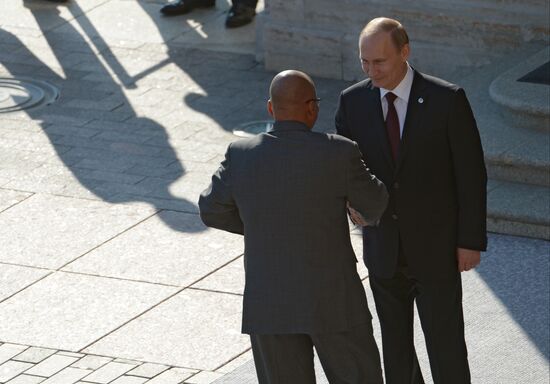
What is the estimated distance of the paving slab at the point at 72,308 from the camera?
7.71m

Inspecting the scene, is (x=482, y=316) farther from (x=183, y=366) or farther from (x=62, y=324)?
(x=62, y=324)

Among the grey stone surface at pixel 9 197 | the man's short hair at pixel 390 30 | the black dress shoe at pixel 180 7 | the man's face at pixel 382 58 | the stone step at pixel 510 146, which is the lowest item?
the black dress shoe at pixel 180 7

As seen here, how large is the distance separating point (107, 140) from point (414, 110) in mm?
5619

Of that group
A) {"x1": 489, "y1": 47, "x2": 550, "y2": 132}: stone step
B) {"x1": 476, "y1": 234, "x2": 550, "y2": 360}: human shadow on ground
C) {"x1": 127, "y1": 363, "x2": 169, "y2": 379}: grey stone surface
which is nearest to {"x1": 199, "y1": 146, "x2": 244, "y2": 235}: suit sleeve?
{"x1": 127, "y1": 363, "x2": 169, "y2": 379}: grey stone surface

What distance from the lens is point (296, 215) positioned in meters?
5.23

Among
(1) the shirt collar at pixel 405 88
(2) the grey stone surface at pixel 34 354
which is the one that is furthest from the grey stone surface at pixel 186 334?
(1) the shirt collar at pixel 405 88

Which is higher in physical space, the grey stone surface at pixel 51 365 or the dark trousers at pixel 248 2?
the grey stone surface at pixel 51 365

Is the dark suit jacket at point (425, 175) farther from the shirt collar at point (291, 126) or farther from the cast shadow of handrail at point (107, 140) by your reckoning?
the cast shadow of handrail at point (107, 140)

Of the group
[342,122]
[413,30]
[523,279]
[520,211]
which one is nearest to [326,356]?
[342,122]

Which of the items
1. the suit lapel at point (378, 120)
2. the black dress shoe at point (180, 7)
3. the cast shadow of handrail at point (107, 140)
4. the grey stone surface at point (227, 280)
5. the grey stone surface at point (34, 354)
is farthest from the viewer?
the black dress shoe at point (180, 7)

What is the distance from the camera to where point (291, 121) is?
5266mm

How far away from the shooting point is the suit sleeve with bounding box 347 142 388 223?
5.23m

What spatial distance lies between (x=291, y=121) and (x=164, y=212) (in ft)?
14.3

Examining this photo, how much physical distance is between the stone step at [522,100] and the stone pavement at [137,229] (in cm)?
132
